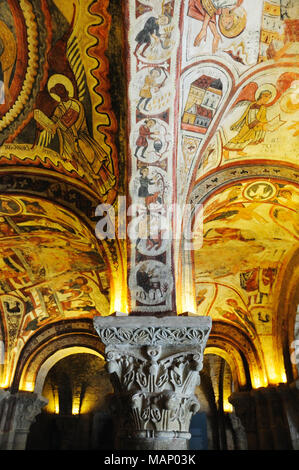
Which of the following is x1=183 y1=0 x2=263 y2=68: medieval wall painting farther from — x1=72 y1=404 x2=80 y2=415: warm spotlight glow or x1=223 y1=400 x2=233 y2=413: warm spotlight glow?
x1=72 y1=404 x2=80 y2=415: warm spotlight glow

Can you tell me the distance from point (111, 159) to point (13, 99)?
1427 millimetres

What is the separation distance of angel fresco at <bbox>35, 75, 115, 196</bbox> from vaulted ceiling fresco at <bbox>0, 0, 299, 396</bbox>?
0.05ft

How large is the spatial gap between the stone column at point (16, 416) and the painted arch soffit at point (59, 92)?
6064 mm

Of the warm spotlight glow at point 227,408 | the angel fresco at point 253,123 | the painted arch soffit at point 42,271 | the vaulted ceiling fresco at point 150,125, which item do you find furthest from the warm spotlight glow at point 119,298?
the warm spotlight glow at point 227,408

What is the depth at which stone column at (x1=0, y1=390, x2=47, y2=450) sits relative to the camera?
29.1ft

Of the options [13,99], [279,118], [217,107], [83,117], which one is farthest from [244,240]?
[13,99]

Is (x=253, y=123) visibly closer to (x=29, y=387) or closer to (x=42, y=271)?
(x=42, y=271)

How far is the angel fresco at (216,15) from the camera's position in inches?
160

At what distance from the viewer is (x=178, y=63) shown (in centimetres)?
426

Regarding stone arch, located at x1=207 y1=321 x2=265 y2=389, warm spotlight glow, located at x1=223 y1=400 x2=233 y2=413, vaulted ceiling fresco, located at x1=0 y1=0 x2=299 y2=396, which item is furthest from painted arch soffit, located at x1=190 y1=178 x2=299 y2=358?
warm spotlight glow, located at x1=223 y1=400 x2=233 y2=413

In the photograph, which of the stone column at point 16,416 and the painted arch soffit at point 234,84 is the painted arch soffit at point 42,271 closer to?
the stone column at point 16,416

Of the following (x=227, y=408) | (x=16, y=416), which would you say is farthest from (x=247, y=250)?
(x=227, y=408)

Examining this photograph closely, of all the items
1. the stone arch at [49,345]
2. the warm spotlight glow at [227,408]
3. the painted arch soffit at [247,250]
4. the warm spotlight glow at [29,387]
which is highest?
the painted arch soffit at [247,250]

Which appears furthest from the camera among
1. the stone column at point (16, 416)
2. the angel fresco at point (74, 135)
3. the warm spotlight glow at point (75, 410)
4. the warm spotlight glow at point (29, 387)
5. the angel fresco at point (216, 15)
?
the warm spotlight glow at point (75, 410)
